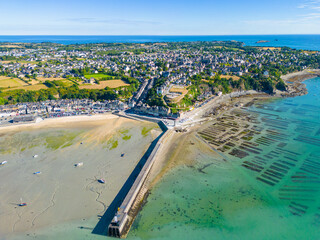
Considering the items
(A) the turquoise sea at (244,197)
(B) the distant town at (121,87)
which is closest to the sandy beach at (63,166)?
(A) the turquoise sea at (244,197)

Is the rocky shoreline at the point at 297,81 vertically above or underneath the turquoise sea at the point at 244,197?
above

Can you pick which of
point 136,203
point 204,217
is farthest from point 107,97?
point 204,217

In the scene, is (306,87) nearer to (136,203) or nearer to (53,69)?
(136,203)

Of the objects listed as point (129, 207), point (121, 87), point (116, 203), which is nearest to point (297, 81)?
point (121, 87)

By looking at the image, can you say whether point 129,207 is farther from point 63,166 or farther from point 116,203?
point 63,166

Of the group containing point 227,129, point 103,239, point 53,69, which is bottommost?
point 103,239

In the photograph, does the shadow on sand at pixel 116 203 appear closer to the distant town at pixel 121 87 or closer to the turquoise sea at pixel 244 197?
the turquoise sea at pixel 244 197

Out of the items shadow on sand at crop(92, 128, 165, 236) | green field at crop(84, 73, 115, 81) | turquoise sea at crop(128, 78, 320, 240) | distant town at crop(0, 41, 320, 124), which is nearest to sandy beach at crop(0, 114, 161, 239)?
shadow on sand at crop(92, 128, 165, 236)
